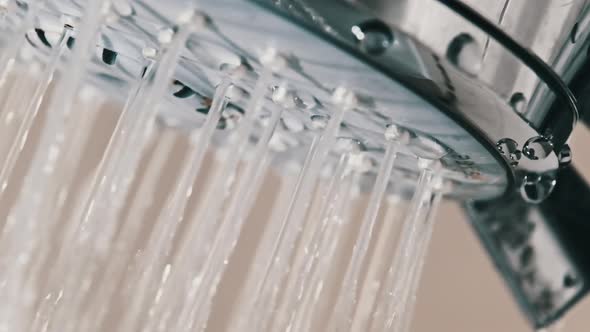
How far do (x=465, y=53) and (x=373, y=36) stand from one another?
3 centimetres

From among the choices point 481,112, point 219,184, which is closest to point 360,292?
point 219,184

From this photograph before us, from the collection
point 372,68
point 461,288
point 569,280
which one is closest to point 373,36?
point 372,68

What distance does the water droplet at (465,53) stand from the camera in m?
0.28

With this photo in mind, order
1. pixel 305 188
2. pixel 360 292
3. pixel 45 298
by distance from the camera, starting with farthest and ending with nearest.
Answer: pixel 360 292 → pixel 45 298 → pixel 305 188

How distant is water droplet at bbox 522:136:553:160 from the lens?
32 cm

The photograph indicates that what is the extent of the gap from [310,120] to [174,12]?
0.10 m

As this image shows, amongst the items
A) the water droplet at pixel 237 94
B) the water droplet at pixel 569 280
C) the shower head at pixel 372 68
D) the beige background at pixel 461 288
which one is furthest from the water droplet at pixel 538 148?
the beige background at pixel 461 288

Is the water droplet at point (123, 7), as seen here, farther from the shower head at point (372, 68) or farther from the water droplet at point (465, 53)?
the water droplet at point (465, 53)

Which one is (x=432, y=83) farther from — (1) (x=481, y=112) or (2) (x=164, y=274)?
(2) (x=164, y=274)

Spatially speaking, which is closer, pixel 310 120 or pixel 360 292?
pixel 310 120

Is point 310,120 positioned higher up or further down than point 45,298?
higher up

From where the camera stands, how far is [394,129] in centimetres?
33

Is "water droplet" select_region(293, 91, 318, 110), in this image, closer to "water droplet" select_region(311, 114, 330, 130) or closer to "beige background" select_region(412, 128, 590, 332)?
"water droplet" select_region(311, 114, 330, 130)

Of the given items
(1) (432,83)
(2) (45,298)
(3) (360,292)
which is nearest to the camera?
(1) (432,83)
